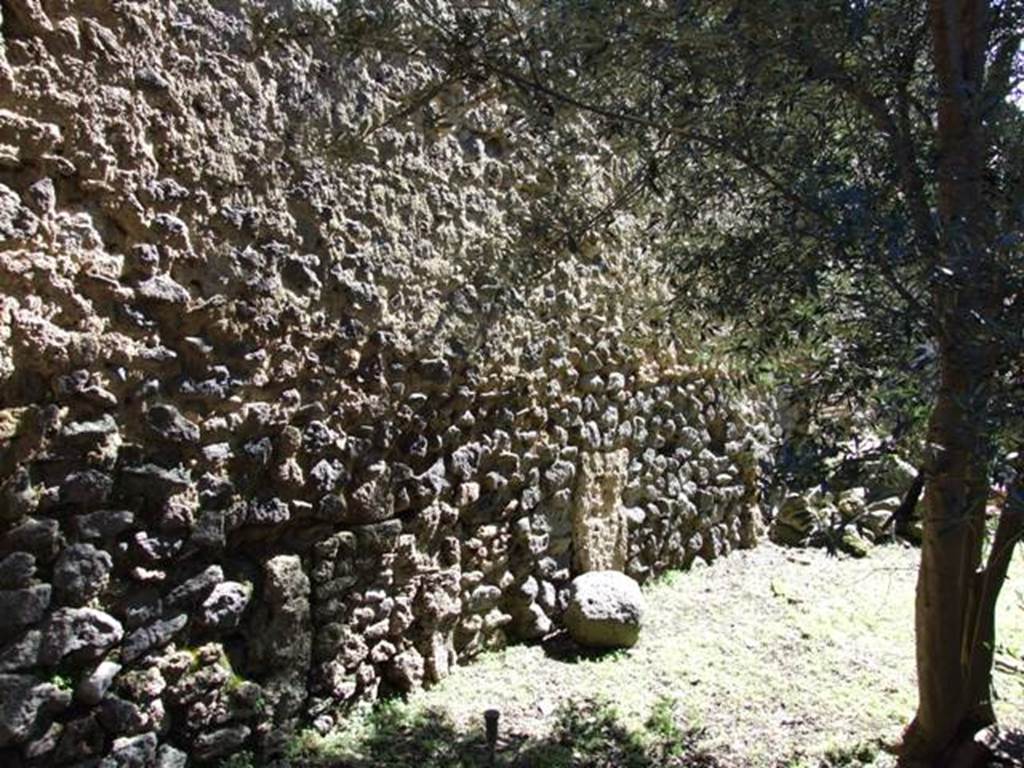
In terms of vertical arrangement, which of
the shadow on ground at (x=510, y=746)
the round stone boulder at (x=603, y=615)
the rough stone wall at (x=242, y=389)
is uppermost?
the rough stone wall at (x=242, y=389)

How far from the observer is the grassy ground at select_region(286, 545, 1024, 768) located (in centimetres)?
448

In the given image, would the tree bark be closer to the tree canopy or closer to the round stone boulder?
the tree canopy

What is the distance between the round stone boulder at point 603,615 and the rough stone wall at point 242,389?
193mm

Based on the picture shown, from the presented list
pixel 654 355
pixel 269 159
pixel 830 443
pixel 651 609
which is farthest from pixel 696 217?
pixel 651 609

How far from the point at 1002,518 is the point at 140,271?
3.53 metres

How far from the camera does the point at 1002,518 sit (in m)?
3.85

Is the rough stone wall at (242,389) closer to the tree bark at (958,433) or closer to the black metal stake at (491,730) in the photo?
the black metal stake at (491,730)

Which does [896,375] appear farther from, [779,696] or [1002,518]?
[779,696]

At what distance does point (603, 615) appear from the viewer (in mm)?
5758

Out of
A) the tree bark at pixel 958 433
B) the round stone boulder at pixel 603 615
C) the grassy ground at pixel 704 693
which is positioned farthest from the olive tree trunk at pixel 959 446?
the round stone boulder at pixel 603 615

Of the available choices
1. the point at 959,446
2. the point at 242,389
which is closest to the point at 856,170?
the point at 959,446

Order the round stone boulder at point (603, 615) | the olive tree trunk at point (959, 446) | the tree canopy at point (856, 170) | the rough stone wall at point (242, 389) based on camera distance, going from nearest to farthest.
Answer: the olive tree trunk at point (959, 446) < the tree canopy at point (856, 170) < the rough stone wall at point (242, 389) < the round stone boulder at point (603, 615)

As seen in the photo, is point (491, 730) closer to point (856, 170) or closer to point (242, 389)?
point (242, 389)

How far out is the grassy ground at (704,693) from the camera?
4.48 meters
